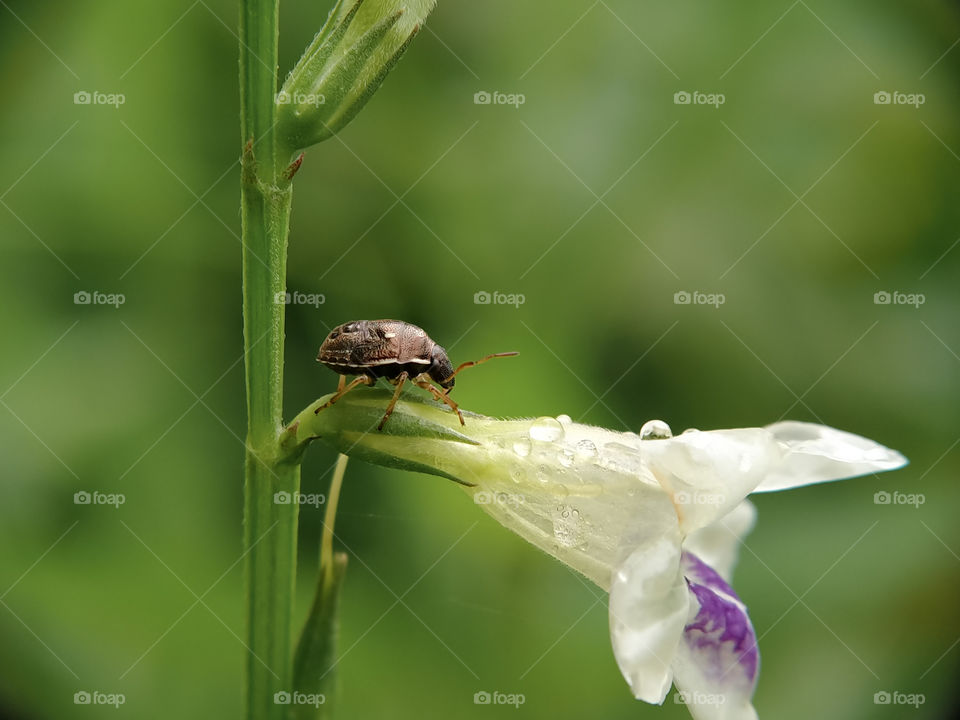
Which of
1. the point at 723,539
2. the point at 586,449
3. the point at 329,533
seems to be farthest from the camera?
the point at 723,539

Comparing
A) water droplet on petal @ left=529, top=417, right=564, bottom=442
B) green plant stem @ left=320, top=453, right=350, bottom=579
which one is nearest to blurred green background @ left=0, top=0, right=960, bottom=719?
green plant stem @ left=320, top=453, right=350, bottom=579

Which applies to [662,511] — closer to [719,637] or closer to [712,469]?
[712,469]

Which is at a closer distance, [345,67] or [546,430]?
[345,67]

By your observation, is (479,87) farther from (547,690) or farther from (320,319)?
(547,690)

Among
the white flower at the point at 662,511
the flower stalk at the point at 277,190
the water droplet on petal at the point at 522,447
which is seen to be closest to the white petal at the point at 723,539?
the white flower at the point at 662,511

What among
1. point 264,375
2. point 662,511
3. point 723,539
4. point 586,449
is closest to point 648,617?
point 662,511

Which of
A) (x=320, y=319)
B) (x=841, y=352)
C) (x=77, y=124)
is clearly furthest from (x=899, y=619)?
(x=77, y=124)

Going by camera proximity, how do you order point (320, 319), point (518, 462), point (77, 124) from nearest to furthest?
point (518, 462) → point (320, 319) → point (77, 124)
